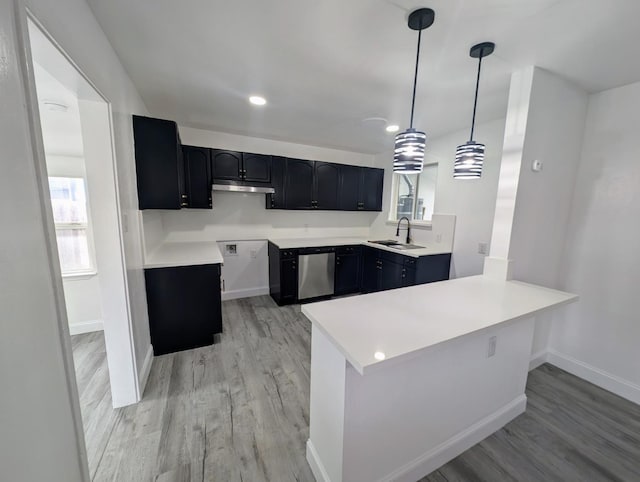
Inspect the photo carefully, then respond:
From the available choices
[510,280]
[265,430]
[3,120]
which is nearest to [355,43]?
[3,120]

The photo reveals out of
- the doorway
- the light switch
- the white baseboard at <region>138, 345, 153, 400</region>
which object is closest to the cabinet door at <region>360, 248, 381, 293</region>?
the light switch

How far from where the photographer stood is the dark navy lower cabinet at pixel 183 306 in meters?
2.25

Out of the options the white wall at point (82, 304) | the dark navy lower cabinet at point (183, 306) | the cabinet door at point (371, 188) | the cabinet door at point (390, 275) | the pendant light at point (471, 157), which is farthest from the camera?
the cabinet door at point (371, 188)

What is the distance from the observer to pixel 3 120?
0.67 m

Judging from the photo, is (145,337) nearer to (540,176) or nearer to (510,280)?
(510,280)

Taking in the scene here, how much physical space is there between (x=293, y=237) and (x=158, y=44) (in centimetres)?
290

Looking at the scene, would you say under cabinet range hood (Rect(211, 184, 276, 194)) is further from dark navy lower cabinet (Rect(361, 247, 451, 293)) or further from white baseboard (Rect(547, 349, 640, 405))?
white baseboard (Rect(547, 349, 640, 405))

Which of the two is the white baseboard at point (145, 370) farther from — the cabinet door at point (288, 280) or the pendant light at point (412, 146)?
the pendant light at point (412, 146)

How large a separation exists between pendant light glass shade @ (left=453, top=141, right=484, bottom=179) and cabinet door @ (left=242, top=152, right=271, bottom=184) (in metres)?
2.55

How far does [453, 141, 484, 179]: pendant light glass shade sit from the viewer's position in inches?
64.7

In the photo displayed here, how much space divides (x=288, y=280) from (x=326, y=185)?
163cm

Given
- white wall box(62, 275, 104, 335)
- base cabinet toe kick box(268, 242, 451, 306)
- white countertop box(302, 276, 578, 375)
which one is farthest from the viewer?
base cabinet toe kick box(268, 242, 451, 306)

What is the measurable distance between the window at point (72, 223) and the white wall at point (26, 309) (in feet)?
7.99

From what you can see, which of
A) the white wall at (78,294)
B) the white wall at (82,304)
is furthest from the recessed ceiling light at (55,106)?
the white wall at (82,304)
